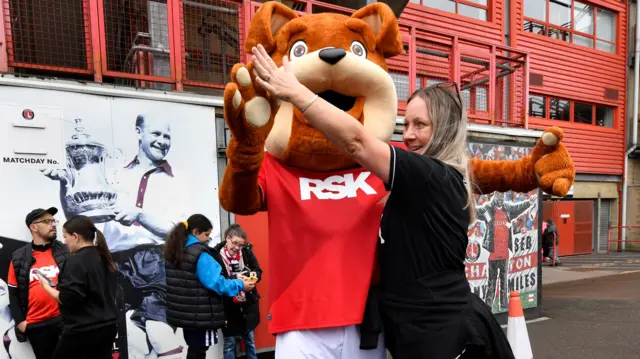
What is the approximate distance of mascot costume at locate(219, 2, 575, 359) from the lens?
1.91 metres

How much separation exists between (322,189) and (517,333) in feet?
9.52

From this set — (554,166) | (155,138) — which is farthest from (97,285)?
(554,166)

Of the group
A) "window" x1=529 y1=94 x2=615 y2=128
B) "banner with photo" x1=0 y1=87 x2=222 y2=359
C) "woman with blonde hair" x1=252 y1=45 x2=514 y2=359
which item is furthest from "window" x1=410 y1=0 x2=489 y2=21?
"woman with blonde hair" x1=252 y1=45 x2=514 y2=359

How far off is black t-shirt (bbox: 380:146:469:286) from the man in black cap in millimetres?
3035

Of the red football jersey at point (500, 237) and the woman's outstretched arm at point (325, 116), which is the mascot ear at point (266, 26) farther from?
the red football jersey at point (500, 237)

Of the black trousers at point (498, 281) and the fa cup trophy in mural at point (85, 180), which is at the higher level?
the fa cup trophy in mural at point (85, 180)

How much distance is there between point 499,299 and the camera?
5.90 metres

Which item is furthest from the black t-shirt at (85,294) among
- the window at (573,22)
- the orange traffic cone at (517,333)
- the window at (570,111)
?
the window at (573,22)

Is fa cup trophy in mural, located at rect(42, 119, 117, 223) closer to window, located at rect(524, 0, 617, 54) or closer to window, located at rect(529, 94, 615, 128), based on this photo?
window, located at rect(529, 94, 615, 128)

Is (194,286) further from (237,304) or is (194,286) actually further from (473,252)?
(473,252)

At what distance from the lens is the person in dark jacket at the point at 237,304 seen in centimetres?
393

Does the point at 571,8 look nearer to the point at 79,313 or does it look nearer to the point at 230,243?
the point at 230,243

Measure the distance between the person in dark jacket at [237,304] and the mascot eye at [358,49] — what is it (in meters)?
2.34

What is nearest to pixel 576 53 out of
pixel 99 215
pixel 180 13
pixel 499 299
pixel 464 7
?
pixel 464 7
